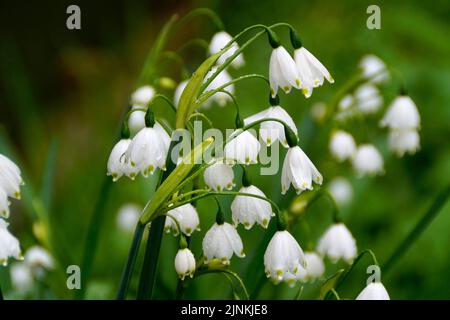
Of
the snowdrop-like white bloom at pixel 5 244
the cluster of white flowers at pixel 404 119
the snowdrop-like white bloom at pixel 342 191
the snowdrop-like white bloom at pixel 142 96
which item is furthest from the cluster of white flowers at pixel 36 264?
the snowdrop-like white bloom at pixel 342 191

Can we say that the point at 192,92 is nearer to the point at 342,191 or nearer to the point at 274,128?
the point at 274,128

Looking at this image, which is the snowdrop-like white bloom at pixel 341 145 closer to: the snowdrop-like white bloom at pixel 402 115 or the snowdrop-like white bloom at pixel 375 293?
the snowdrop-like white bloom at pixel 402 115

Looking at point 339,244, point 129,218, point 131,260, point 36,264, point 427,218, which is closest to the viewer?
point 131,260

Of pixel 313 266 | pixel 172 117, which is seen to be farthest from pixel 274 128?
pixel 172 117

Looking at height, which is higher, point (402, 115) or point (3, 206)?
point (402, 115)

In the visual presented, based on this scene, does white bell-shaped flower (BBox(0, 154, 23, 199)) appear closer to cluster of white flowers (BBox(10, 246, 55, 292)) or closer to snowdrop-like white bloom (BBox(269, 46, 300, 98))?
snowdrop-like white bloom (BBox(269, 46, 300, 98))
